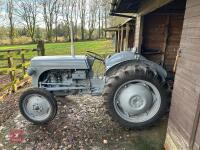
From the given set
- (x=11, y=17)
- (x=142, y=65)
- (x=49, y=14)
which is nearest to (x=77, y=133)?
(x=142, y=65)

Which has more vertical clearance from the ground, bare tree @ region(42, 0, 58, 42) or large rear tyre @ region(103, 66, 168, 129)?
bare tree @ region(42, 0, 58, 42)

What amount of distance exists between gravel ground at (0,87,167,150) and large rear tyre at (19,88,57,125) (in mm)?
152

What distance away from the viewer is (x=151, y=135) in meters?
3.35

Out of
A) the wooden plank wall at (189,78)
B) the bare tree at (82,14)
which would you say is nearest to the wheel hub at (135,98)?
the wooden plank wall at (189,78)

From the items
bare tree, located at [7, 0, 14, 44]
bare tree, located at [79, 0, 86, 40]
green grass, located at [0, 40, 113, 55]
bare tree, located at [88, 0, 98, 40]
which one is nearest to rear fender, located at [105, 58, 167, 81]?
green grass, located at [0, 40, 113, 55]

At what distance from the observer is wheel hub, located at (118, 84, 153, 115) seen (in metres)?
3.38

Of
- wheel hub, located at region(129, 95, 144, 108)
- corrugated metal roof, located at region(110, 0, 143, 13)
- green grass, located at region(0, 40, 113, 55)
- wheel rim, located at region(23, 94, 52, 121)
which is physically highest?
corrugated metal roof, located at region(110, 0, 143, 13)

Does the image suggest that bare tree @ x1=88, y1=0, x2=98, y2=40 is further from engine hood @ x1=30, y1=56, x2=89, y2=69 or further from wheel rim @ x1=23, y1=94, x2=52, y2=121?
wheel rim @ x1=23, y1=94, x2=52, y2=121

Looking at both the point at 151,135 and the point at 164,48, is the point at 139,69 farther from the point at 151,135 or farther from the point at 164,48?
the point at 164,48

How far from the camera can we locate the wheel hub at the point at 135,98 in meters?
3.38

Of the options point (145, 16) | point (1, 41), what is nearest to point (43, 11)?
point (1, 41)

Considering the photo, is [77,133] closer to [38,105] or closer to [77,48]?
[38,105]

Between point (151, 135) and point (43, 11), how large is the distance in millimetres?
31577

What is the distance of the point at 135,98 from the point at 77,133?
107 centimetres
